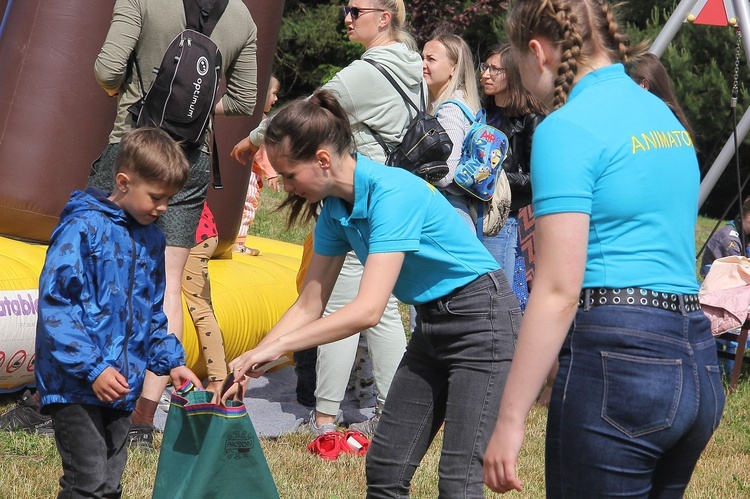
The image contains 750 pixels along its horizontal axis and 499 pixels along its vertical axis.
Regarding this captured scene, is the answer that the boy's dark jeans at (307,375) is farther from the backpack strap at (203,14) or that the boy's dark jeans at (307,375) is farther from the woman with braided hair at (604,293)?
the woman with braided hair at (604,293)

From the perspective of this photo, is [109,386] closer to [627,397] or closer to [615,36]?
[627,397]

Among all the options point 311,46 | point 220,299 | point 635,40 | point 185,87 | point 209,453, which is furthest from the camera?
point 311,46

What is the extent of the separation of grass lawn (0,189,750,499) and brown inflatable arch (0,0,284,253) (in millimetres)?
1045

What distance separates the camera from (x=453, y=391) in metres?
2.86

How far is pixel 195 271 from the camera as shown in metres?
4.93

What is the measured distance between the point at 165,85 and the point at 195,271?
111 centimetres

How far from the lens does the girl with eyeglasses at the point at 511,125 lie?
5438mm

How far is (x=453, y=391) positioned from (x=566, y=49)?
3.91ft

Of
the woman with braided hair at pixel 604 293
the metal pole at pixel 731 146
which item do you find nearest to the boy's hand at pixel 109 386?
the woman with braided hair at pixel 604 293

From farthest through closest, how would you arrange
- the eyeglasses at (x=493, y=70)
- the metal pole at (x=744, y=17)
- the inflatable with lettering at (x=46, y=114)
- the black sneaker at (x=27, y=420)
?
the metal pole at (x=744, y=17) → the eyeglasses at (x=493, y=70) → the inflatable with lettering at (x=46, y=114) → the black sneaker at (x=27, y=420)

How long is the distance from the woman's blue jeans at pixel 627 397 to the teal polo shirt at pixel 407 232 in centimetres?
83

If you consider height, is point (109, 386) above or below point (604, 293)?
below

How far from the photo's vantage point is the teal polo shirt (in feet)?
8.97

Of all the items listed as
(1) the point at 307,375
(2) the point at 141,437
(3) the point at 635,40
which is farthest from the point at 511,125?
(3) the point at 635,40
